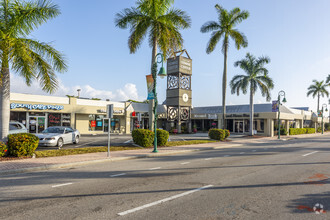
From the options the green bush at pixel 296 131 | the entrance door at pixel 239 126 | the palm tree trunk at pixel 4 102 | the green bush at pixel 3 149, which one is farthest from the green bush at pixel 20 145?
the green bush at pixel 296 131

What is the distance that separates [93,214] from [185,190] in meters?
2.67

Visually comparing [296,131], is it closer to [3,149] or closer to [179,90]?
[179,90]

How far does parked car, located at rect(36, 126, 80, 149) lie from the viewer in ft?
50.9

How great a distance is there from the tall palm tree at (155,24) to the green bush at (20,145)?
30.6ft

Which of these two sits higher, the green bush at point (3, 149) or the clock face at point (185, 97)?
the clock face at point (185, 97)

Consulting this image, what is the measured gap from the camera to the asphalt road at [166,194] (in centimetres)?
483

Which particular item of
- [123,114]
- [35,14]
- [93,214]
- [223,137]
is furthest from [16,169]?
[123,114]

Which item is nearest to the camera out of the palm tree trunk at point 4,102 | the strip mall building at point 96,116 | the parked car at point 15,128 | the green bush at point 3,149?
the green bush at point 3,149

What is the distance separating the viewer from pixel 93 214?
4.73 meters

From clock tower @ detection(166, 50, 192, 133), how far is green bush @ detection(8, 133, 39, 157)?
24.2 metres

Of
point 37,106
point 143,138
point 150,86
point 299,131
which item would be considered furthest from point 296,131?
point 37,106

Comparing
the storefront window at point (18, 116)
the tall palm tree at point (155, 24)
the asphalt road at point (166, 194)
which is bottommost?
the asphalt road at point (166, 194)

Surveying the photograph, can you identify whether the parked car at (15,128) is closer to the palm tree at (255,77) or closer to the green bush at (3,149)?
the green bush at (3,149)

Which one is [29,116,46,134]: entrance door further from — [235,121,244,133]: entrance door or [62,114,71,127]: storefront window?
[235,121,244,133]: entrance door
